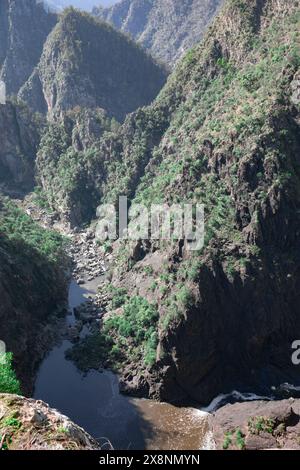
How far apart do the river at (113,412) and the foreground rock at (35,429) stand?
29534 mm

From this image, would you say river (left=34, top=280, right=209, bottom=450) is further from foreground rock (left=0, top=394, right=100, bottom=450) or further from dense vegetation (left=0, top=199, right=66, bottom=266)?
foreground rock (left=0, top=394, right=100, bottom=450)

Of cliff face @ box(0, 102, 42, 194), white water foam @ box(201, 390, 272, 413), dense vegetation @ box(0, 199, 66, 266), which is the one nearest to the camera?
white water foam @ box(201, 390, 272, 413)

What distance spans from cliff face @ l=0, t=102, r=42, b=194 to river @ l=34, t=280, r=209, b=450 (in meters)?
75.5

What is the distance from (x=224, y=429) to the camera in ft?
159

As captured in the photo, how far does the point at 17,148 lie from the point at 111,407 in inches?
3706

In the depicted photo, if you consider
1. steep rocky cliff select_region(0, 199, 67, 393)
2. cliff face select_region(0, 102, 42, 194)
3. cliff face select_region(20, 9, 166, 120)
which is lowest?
steep rocky cliff select_region(0, 199, 67, 393)

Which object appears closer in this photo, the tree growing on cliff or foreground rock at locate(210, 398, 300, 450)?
the tree growing on cliff

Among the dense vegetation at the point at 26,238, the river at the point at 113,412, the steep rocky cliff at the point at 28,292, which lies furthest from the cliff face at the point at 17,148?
the river at the point at 113,412

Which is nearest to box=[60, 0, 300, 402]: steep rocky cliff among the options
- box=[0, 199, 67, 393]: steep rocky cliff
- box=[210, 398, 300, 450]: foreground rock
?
box=[210, 398, 300, 450]: foreground rock

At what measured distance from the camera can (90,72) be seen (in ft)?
593

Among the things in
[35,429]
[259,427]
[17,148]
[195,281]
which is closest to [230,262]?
[195,281]

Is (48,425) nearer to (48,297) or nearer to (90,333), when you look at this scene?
(90,333)

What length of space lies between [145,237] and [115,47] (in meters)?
133

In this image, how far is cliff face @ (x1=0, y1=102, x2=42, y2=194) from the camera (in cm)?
13300
